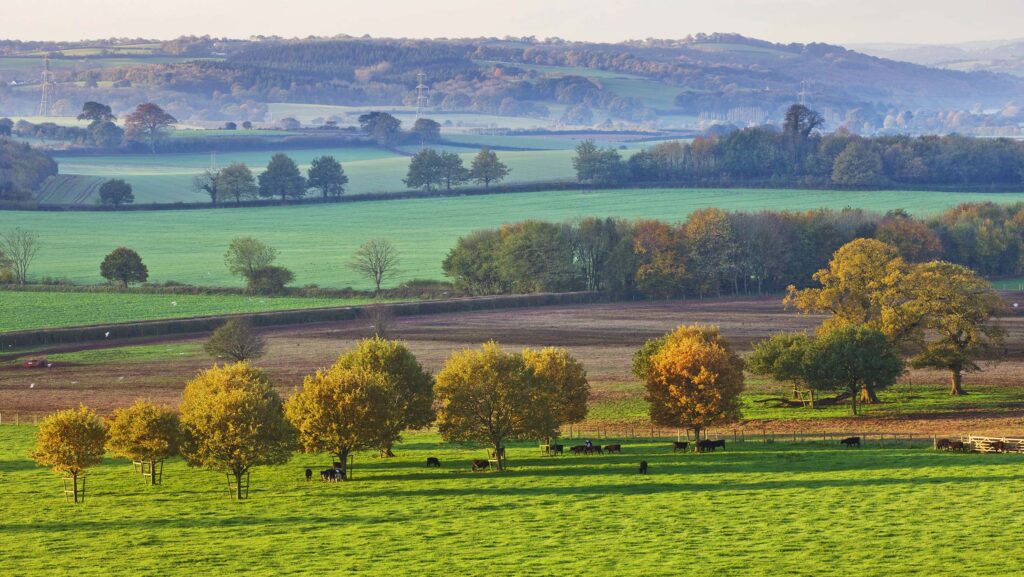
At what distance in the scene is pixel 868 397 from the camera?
88.2m

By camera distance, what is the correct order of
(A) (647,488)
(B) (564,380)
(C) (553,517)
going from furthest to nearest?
(B) (564,380) → (A) (647,488) → (C) (553,517)

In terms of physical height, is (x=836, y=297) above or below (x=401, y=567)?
above

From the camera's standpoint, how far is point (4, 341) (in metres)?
108

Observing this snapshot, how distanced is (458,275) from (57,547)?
298 feet

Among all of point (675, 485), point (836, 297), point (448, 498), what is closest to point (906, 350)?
point (836, 297)

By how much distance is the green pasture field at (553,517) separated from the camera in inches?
1961

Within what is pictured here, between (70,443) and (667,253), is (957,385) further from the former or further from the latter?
(70,443)

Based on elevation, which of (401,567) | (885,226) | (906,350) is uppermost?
(885,226)

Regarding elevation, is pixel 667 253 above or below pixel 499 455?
above

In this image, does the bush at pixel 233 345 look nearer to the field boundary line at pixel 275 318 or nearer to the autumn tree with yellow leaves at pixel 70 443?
the field boundary line at pixel 275 318

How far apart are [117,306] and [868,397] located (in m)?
69.2

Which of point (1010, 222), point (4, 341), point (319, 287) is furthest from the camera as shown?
point (1010, 222)

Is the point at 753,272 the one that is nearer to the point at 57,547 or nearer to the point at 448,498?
the point at 448,498

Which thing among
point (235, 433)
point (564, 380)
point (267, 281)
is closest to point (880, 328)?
point (564, 380)
